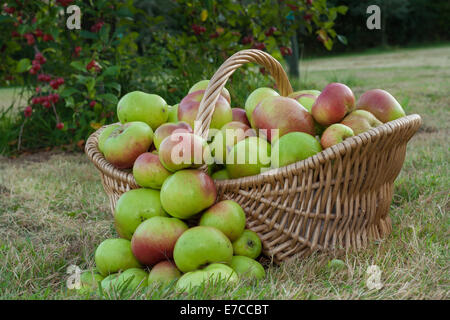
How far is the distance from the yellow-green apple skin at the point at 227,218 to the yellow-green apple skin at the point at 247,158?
Result: 13 cm

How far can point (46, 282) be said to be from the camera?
1427 mm

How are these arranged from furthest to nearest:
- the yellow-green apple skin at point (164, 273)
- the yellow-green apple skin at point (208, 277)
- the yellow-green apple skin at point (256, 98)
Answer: the yellow-green apple skin at point (256, 98) → the yellow-green apple skin at point (164, 273) → the yellow-green apple skin at point (208, 277)

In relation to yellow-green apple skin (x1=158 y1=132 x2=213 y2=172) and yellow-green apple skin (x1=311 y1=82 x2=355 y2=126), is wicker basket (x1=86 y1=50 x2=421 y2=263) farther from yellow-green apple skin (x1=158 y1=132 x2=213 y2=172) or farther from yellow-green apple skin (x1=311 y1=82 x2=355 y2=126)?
yellow-green apple skin (x1=311 y1=82 x2=355 y2=126)

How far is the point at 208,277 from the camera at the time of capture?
47.8 inches

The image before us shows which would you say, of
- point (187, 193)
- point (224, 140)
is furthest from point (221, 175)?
point (187, 193)

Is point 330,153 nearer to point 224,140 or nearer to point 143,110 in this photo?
point 224,140

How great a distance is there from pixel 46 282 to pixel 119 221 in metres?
0.28

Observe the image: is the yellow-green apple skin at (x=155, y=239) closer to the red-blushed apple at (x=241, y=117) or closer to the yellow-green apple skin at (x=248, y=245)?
the yellow-green apple skin at (x=248, y=245)

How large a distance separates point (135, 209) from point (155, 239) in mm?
163

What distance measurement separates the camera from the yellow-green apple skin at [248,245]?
1413 mm

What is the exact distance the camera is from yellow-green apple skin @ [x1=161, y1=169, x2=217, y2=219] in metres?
1.38

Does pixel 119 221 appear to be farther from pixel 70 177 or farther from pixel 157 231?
pixel 70 177

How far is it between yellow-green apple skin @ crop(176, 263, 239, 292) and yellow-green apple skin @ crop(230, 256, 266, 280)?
0.17ft

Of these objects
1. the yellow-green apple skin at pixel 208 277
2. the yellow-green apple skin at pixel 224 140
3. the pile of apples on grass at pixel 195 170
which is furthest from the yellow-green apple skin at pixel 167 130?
the yellow-green apple skin at pixel 208 277
